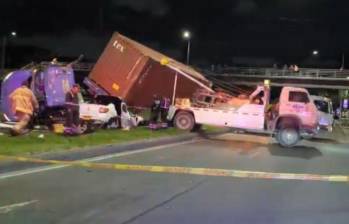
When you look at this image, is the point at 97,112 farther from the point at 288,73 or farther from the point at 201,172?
the point at 288,73

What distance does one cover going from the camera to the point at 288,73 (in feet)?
344

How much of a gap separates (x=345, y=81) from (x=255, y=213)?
3650 inches

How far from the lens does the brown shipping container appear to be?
1108 inches

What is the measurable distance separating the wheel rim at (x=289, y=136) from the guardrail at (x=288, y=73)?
254 feet

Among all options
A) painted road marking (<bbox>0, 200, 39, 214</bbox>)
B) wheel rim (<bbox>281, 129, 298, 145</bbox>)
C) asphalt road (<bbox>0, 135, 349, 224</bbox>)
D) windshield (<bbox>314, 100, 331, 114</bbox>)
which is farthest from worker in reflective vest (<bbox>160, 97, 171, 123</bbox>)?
painted road marking (<bbox>0, 200, 39, 214</bbox>)

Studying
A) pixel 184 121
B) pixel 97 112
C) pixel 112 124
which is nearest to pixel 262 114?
pixel 184 121

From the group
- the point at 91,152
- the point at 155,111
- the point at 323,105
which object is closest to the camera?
the point at 91,152

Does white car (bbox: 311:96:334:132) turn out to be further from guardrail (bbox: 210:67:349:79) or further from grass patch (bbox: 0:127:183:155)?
guardrail (bbox: 210:67:349:79)

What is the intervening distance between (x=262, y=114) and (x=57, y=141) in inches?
413

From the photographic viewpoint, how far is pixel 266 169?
1563 centimetres

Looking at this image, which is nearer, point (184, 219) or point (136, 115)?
point (184, 219)

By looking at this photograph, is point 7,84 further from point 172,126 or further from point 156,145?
point 172,126

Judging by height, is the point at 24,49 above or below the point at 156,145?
above

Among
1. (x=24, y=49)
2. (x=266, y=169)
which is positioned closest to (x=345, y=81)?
(x=24, y=49)
